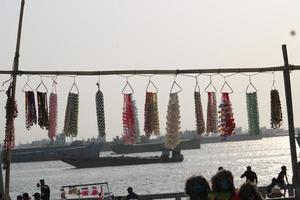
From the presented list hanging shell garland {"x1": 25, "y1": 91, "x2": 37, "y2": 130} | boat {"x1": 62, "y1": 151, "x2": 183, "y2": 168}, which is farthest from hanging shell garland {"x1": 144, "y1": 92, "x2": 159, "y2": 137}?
boat {"x1": 62, "y1": 151, "x2": 183, "y2": 168}

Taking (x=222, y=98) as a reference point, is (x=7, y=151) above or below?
below

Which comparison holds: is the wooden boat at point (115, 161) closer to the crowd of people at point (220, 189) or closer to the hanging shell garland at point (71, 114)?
the hanging shell garland at point (71, 114)

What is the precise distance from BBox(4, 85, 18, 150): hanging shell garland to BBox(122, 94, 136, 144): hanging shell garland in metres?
2.46

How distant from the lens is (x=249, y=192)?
26.3 feet

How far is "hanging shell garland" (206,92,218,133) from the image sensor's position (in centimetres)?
1408

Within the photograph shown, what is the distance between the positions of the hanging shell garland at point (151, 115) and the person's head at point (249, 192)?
19.0 feet

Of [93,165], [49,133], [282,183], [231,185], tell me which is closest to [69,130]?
[49,133]

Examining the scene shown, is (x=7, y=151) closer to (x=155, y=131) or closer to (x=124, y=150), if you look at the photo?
(x=155, y=131)

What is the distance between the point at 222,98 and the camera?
554 inches

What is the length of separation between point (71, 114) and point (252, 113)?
352 centimetres

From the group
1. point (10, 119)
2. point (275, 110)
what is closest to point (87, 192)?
point (10, 119)

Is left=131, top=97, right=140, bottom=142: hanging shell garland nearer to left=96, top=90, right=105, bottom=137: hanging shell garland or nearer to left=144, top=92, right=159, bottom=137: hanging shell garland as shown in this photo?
left=144, top=92, right=159, bottom=137: hanging shell garland

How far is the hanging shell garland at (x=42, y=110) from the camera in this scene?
1327 centimetres

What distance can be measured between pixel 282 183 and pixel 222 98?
688 cm
